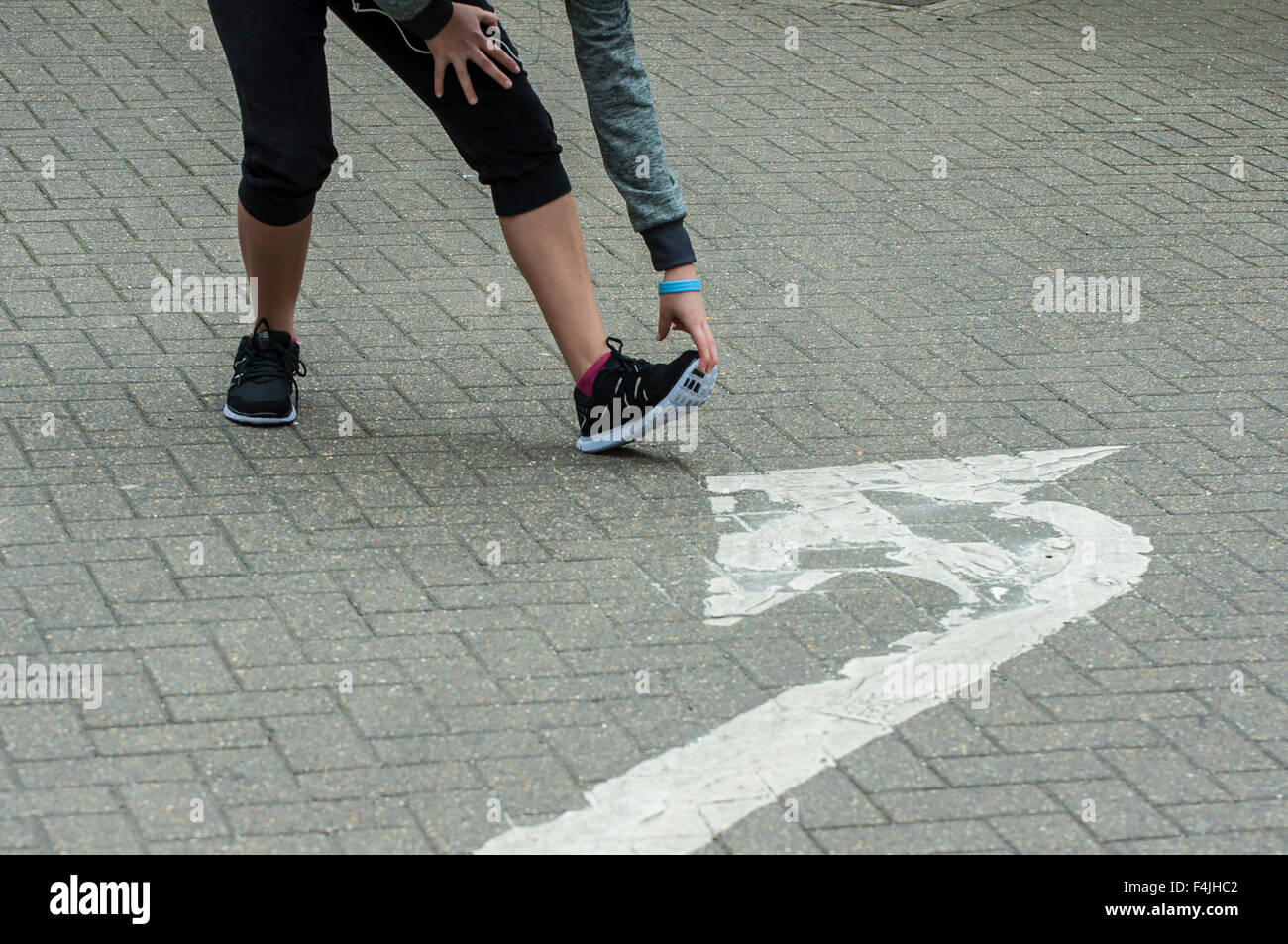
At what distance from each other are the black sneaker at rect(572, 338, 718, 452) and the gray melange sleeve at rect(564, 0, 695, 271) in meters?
0.28

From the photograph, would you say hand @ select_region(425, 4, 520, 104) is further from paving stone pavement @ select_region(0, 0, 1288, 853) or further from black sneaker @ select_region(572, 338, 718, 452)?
paving stone pavement @ select_region(0, 0, 1288, 853)

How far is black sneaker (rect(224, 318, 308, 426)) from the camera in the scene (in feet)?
15.3

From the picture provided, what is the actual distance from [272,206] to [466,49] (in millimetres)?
738

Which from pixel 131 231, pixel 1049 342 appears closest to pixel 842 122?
pixel 1049 342

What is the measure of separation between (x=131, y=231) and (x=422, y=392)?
166cm

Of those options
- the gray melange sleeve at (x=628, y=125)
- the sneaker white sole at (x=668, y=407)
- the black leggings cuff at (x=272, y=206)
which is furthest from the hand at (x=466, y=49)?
the sneaker white sole at (x=668, y=407)

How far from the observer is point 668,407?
452 cm

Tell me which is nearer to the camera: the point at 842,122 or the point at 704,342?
the point at 704,342

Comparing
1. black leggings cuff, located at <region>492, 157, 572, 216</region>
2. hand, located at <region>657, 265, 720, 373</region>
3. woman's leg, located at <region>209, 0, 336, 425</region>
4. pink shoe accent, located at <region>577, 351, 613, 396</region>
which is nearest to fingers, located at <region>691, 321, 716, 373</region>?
hand, located at <region>657, 265, 720, 373</region>

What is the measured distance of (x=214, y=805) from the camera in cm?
311

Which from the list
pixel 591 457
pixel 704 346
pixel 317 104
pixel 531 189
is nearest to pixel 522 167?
pixel 531 189

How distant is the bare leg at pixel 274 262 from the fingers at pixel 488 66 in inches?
28.6

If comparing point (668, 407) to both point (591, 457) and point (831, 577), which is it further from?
point (831, 577)
